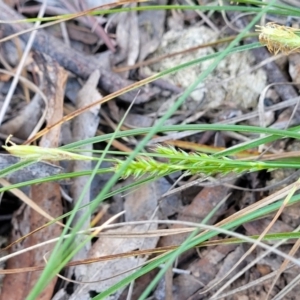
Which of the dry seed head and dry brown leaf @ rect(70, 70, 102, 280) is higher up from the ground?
the dry seed head

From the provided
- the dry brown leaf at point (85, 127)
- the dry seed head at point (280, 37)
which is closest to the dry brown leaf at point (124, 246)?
the dry brown leaf at point (85, 127)

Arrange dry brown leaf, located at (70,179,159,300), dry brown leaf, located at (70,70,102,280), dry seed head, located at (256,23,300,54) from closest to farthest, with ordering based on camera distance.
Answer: dry seed head, located at (256,23,300,54) → dry brown leaf, located at (70,179,159,300) → dry brown leaf, located at (70,70,102,280)

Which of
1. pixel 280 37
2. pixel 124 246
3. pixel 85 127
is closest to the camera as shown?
pixel 280 37

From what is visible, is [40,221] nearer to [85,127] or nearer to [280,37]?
[85,127]

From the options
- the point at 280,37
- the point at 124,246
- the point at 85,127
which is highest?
the point at 280,37

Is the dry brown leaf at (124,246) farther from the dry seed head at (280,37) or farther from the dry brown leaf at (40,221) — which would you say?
the dry seed head at (280,37)

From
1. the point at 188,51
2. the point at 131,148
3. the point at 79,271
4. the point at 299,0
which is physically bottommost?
the point at 79,271

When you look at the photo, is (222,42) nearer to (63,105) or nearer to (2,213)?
(63,105)

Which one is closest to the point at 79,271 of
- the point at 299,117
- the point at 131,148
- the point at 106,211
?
the point at 106,211

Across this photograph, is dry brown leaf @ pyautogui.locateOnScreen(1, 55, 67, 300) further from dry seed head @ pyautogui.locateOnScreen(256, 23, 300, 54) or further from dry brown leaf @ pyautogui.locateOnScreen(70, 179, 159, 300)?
dry seed head @ pyautogui.locateOnScreen(256, 23, 300, 54)

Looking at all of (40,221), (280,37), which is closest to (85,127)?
(40,221)

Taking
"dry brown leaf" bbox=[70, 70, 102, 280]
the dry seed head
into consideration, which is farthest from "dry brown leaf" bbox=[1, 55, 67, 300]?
the dry seed head
